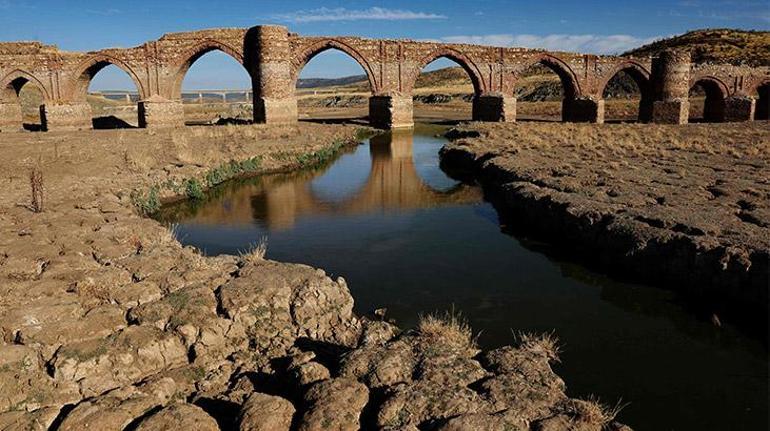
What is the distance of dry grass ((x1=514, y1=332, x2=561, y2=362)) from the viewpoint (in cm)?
563

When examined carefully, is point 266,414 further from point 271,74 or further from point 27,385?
point 271,74

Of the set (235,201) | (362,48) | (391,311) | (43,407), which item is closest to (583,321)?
(391,311)

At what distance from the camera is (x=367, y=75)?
1288 inches

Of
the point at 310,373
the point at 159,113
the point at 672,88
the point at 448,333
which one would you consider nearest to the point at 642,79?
the point at 672,88

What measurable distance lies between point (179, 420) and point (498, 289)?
508cm

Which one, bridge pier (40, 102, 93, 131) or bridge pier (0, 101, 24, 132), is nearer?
bridge pier (40, 102, 93, 131)

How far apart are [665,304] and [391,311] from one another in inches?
139

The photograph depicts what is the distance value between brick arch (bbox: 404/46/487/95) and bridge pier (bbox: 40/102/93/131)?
17.6 meters

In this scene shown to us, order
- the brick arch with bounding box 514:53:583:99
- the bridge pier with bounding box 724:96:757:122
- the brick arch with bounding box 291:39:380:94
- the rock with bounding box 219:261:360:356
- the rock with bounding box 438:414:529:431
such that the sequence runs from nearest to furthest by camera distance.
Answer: the rock with bounding box 438:414:529:431 < the rock with bounding box 219:261:360:356 < the brick arch with bounding box 291:39:380:94 < the bridge pier with bounding box 724:96:757:122 < the brick arch with bounding box 514:53:583:99

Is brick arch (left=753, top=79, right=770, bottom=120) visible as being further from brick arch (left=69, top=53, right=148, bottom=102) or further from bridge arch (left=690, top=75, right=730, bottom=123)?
brick arch (left=69, top=53, right=148, bottom=102)

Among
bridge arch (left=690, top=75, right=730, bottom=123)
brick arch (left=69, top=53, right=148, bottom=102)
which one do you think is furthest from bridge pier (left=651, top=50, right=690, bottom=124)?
brick arch (left=69, top=53, right=148, bottom=102)

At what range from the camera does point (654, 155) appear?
16.2 metres

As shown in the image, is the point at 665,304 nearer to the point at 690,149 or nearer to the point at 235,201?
the point at 235,201

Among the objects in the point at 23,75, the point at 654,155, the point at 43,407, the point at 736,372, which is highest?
the point at 23,75
